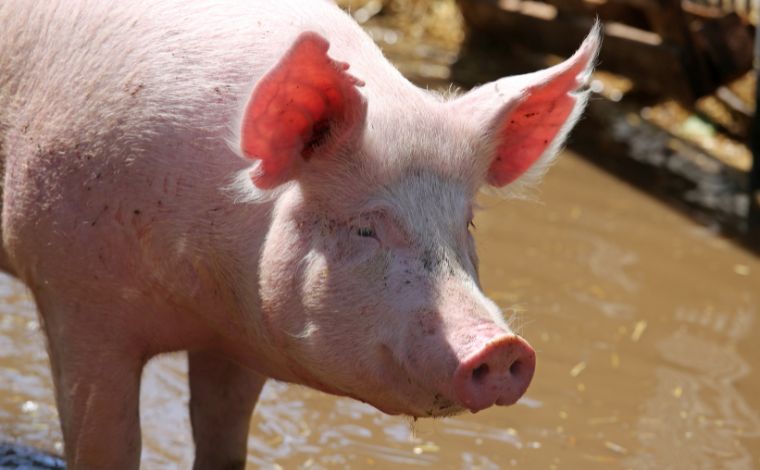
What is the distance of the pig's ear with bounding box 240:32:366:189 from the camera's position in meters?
3.07

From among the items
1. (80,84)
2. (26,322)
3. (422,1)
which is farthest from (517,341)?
(422,1)

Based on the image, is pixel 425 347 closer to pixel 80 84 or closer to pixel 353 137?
pixel 353 137

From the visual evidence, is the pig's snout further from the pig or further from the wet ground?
the wet ground

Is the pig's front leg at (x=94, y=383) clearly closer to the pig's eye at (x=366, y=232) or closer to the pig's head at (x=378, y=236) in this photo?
the pig's head at (x=378, y=236)

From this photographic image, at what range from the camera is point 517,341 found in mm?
2912

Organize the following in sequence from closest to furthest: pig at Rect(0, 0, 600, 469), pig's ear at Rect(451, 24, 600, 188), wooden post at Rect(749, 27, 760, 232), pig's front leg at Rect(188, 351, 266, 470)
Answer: pig at Rect(0, 0, 600, 469) → pig's ear at Rect(451, 24, 600, 188) → pig's front leg at Rect(188, 351, 266, 470) → wooden post at Rect(749, 27, 760, 232)

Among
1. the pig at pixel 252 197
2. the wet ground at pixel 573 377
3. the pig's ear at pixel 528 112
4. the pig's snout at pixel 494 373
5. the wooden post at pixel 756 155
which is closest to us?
the pig's snout at pixel 494 373

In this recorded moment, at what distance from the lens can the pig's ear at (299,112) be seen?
3.07m

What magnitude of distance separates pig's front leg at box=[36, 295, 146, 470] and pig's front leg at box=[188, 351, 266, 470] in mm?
499

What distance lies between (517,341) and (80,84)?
4.56 feet

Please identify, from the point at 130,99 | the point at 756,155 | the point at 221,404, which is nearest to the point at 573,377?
the point at 221,404

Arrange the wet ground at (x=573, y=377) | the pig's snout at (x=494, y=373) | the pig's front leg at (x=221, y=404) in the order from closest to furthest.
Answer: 1. the pig's snout at (x=494, y=373)
2. the pig's front leg at (x=221, y=404)
3. the wet ground at (x=573, y=377)

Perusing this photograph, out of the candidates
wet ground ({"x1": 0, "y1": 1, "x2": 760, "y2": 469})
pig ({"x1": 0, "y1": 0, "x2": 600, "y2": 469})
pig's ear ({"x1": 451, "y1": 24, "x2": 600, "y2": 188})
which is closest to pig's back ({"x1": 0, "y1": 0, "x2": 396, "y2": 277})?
pig ({"x1": 0, "y1": 0, "x2": 600, "y2": 469})

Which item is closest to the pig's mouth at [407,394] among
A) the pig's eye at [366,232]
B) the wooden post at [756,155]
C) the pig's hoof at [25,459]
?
the pig's eye at [366,232]
